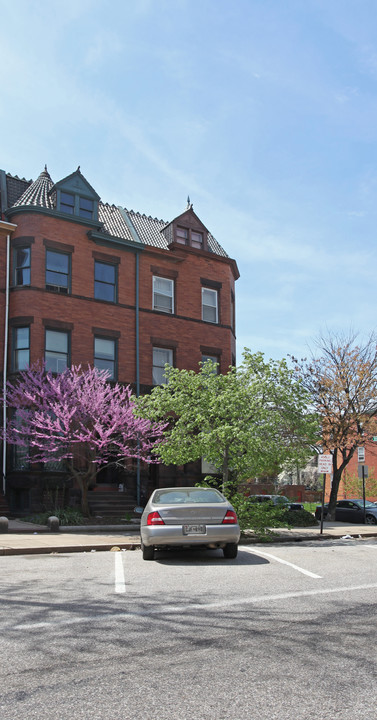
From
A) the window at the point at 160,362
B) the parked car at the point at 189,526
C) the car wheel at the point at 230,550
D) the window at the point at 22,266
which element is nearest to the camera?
the parked car at the point at 189,526

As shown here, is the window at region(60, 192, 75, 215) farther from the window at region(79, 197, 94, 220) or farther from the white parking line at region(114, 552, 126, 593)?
the white parking line at region(114, 552, 126, 593)

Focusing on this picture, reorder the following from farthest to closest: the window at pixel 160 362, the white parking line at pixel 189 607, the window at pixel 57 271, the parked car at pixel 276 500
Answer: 1. the window at pixel 160 362
2. the window at pixel 57 271
3. the parked car at pixel 276 500
4. the white parking line at pixel 189 607

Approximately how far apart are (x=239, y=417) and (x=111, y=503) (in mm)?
7895

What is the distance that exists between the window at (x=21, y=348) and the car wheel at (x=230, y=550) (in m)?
13.5

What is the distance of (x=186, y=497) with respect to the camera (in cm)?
1141

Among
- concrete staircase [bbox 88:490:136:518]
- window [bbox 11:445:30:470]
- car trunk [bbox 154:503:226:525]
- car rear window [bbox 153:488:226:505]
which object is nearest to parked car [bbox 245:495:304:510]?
concrete staircase [bbox 88:490:136:518]

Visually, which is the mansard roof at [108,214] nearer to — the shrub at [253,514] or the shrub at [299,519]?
the shrub at [299,519]

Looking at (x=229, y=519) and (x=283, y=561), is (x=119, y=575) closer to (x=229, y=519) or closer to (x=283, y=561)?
(x=229, y=519)

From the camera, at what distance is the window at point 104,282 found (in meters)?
25.1

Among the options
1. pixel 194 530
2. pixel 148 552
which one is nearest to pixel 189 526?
pixel 194 530

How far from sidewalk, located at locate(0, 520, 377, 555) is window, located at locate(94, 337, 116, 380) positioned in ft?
23.5

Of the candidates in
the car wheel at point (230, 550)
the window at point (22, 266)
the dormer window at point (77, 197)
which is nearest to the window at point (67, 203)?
the dormer window at point (77, 197)

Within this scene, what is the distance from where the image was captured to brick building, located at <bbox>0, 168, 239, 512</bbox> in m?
22.9

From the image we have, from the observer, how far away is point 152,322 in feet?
85.7
